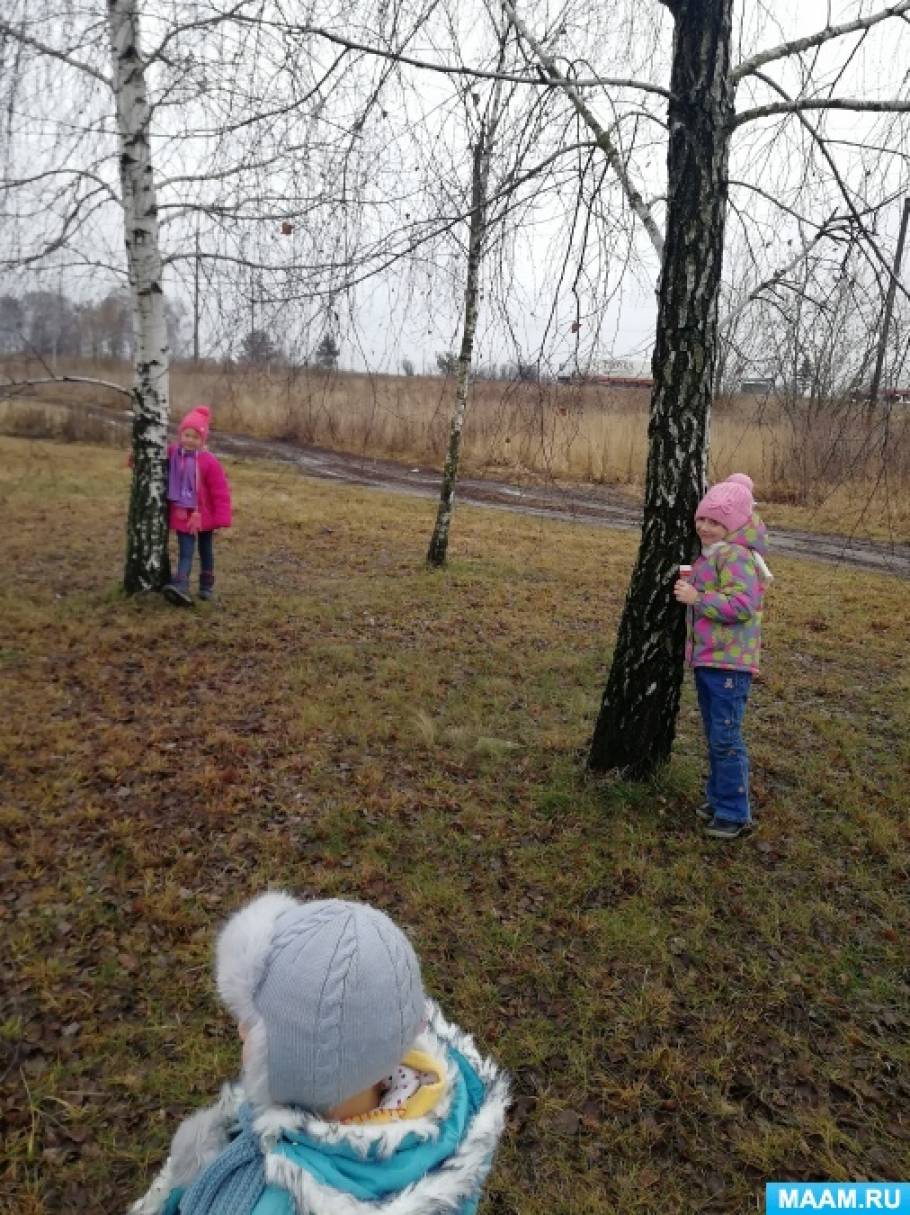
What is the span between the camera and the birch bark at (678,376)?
3332 millimetres

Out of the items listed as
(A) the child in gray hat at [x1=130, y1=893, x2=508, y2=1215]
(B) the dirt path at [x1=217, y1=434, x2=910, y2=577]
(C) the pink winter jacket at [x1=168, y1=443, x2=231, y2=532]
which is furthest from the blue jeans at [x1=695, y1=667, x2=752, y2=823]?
(B) the dirt path at [x1=217, y1=434, x2=910, y2=577]

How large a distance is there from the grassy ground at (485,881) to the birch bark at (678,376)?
1.80 ft

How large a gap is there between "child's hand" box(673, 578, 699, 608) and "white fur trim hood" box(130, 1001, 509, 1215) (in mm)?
2446

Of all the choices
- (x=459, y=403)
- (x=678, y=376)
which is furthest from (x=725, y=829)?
(x=459, y=403)

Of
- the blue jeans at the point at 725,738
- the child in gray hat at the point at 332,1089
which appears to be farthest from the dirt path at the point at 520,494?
the child in gray hat at the point at 332,1089

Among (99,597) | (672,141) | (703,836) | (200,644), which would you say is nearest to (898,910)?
(703,836)

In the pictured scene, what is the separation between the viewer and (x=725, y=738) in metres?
3.73

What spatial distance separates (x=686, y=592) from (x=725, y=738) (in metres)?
0.76

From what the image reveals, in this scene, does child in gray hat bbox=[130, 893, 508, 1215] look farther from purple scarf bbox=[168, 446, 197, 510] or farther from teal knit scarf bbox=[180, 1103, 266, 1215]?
purple scarf bbox=[168, 446, 197, 510]

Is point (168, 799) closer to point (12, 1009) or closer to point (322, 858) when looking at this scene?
point (322, 858)

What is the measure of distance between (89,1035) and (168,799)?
1.52 m

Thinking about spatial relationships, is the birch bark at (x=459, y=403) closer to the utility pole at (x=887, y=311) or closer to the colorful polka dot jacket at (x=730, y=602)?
the utility pole at (x=887, y=311)

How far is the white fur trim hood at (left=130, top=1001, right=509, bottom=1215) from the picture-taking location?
117 cm

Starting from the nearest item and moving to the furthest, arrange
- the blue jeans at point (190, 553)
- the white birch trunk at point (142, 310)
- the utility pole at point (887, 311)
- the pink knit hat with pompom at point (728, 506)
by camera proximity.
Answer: the utility pole at point (887, 311) < the pink knit hat with pompom at point (728, 506) < the white birch trunk at point (142, 310) < the blue jeans at point (190, 553)
